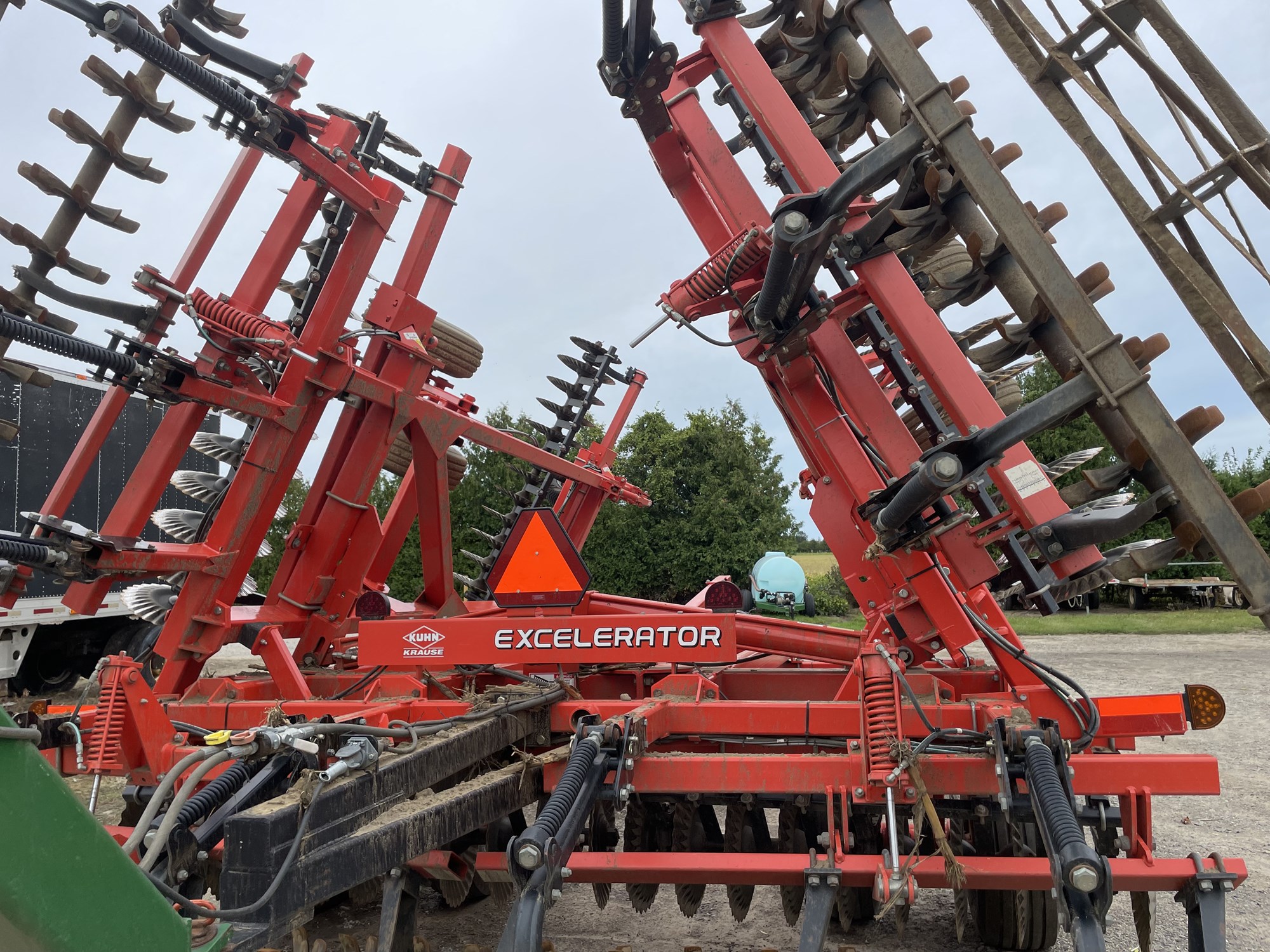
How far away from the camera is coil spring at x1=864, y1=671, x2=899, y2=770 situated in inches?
132

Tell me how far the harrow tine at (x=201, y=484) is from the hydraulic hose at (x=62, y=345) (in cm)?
100

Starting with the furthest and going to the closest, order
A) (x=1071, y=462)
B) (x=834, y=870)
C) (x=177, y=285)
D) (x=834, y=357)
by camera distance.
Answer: (x=177, y=285)
(x=1071, y=462)
(x=834, y=357)
(x=834, y=870)

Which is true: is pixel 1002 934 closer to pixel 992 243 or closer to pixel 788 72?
pixel 992 243

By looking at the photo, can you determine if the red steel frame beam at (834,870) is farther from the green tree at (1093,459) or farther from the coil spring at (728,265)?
the green tree at (1093,459)

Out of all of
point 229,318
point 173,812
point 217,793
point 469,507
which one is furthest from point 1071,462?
point 469,507

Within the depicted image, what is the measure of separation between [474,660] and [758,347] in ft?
6.89

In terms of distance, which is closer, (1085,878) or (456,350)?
(1085,878)

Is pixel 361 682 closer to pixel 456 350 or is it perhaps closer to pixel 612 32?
pixel 456 350

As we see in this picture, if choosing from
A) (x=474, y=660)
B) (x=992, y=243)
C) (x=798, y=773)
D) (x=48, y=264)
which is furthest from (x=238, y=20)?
(x=798, y=773)

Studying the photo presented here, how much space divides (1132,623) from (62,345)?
20096 millimetres

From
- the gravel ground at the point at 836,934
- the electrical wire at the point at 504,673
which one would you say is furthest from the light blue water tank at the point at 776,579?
the electrical wire at the point at 504,673

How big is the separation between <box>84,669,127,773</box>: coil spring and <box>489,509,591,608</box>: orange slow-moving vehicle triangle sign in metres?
1.62

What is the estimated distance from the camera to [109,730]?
379 centimetres

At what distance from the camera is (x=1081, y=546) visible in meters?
3.86
